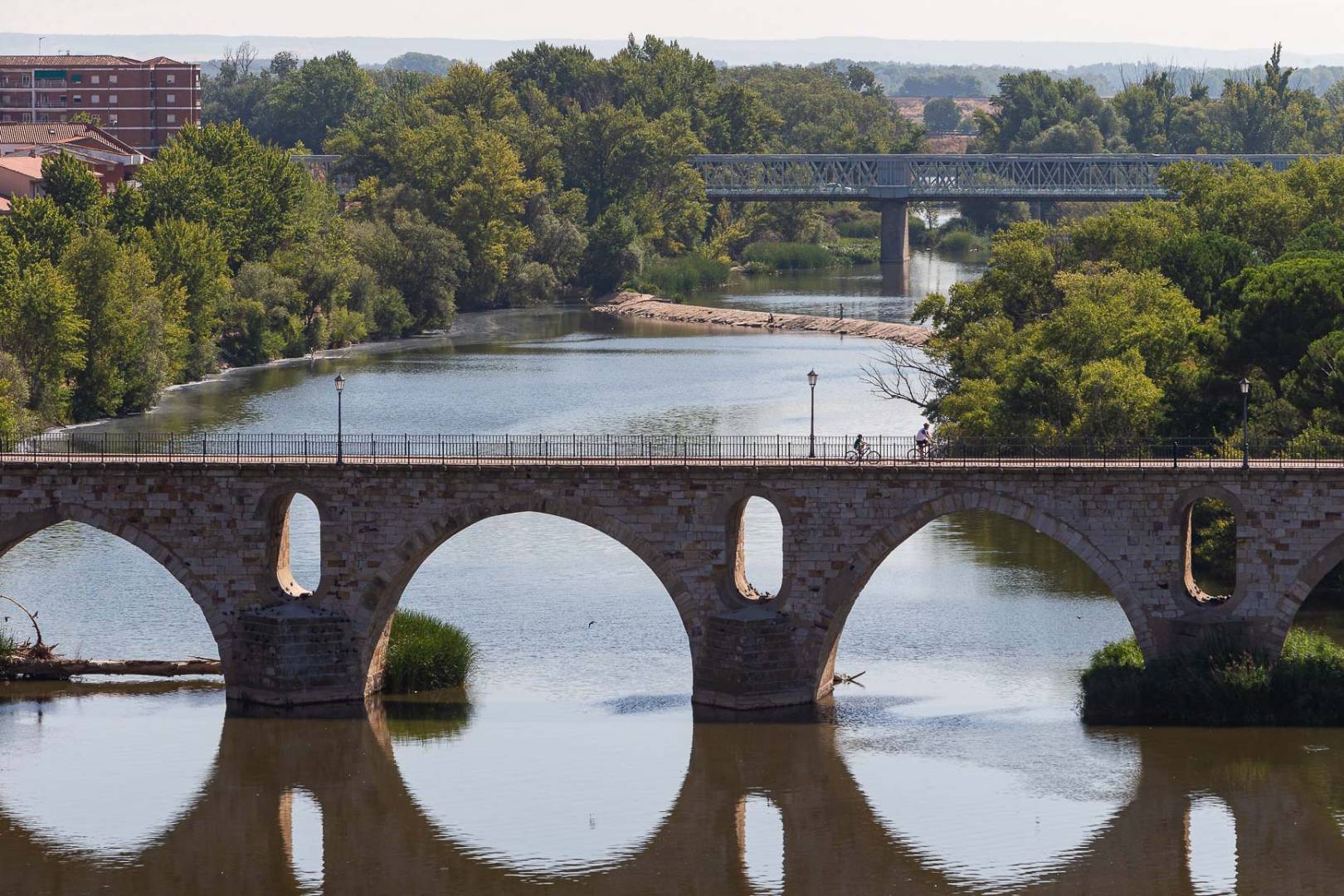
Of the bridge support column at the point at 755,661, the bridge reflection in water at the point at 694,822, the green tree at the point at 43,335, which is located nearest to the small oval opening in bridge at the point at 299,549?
the bridge reflection in water at the point at 694,822

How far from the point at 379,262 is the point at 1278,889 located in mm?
113939

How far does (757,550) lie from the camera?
8219 cm

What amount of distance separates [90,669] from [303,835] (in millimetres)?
13796

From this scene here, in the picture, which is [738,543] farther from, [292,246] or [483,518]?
[292,246]

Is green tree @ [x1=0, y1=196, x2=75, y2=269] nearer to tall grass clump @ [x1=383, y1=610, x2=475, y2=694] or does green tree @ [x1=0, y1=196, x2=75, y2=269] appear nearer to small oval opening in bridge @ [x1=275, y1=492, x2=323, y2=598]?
small oval opening in bridge @ [x1=275, y1=492, x2=323, y2=598]

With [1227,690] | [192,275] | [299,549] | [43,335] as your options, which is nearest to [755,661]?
[1227,690]

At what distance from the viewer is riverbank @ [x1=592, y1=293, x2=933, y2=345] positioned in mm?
153875

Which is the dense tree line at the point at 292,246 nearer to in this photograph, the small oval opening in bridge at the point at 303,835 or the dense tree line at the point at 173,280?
the dense tree line at the point at 173,280

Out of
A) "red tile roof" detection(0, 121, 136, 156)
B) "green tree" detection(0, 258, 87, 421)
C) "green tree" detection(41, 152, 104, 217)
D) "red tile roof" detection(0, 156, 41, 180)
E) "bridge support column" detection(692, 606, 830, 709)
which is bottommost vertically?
"bridge support column" detection(692, 606, 830, 709)

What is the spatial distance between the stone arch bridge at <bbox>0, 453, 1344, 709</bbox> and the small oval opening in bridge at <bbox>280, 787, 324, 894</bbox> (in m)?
5.73

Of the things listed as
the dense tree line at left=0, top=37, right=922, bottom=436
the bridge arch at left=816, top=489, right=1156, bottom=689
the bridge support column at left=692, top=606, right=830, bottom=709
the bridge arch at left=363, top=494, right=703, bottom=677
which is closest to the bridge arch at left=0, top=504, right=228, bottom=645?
the bridge arch at left=363, top=494, right=703, bottom=677

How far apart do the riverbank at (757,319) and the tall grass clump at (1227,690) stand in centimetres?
8254

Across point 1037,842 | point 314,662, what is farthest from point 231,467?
point 1037,842

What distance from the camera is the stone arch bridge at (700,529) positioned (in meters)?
61.0
